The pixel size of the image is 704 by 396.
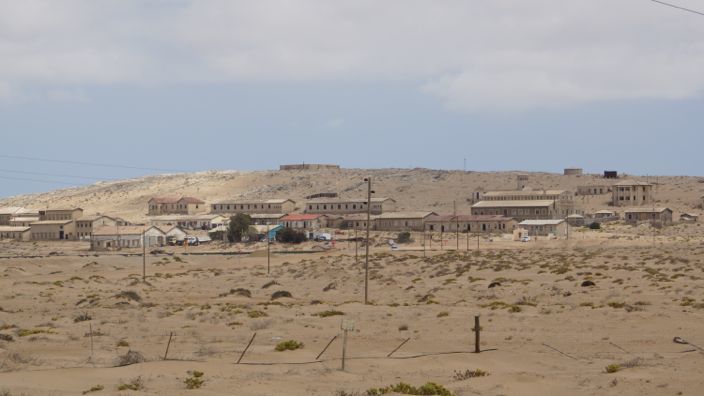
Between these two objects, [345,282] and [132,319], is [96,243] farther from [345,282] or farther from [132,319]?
[132,319]

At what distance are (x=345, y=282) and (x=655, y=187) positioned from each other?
4883 inches

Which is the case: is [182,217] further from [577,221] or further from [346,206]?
[577,221]

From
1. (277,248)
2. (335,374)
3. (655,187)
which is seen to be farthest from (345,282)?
(655,187)

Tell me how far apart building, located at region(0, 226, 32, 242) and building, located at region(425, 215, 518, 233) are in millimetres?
59783

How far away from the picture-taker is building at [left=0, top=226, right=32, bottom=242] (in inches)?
5787

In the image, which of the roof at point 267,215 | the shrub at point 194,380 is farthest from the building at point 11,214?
the shrub at point 194,380

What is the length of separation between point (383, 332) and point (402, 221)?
344 ft

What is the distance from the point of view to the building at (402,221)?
13600 centimetres

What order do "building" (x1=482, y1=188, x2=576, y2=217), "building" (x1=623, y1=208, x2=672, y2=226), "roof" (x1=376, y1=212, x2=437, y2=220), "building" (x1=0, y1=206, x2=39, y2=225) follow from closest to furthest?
1. "building" (x1=623, y1=208, x2=672, y2=226)
2. "roof" (x1=376, y1=212, x2=437, y2=220)
3. "building" (x1=482, y1=188, x2=576, y2=217)
4. "building" (x1=0, y1=206, x2=39, y2=225)

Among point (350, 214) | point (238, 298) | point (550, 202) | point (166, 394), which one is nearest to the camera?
point (166, 394)

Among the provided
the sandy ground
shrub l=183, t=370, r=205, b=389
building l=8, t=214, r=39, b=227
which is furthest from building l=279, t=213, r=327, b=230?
shrub l=183, t=370, r=205, b=389

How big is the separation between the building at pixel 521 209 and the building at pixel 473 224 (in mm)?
7334

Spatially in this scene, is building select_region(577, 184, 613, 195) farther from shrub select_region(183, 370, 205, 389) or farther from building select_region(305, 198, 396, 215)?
shrub select_region(183, 370, 205, 389)

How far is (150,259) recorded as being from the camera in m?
101
